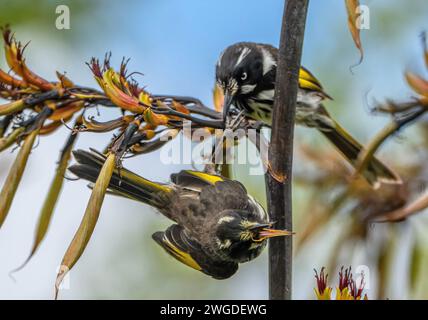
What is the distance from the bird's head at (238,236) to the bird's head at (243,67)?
95 cm

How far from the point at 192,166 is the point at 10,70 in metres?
0.67

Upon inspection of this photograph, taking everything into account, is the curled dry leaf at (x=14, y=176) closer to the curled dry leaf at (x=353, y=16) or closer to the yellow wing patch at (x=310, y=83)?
the curled dry leaf at (x=353, y=16)

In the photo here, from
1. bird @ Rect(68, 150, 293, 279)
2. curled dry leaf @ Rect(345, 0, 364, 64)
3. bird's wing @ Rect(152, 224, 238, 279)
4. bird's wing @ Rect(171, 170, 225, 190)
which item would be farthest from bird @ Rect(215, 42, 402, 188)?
curled dry leaf @ Rect(345, 0, 364, 64)

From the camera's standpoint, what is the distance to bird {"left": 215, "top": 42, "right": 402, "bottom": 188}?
3.55 meters

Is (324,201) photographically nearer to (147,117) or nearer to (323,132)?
(147,117)

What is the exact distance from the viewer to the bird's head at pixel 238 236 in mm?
2443

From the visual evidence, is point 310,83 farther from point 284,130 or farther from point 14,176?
point 14,176

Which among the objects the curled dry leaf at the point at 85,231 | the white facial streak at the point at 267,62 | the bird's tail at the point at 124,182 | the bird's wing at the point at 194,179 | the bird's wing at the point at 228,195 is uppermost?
the white facial streak at the point at 267,62

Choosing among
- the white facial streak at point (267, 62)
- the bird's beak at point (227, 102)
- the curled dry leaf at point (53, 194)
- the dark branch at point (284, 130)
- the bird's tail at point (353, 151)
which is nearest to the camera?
the dark branch at point (284, 130)

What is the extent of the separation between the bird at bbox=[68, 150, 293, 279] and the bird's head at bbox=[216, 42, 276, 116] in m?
0.75

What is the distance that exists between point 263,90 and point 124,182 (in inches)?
60.8

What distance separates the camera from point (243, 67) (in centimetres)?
375

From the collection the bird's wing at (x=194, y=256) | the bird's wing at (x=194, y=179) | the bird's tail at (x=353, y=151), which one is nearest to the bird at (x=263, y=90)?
the bird's tail at (x=353, y=151)
